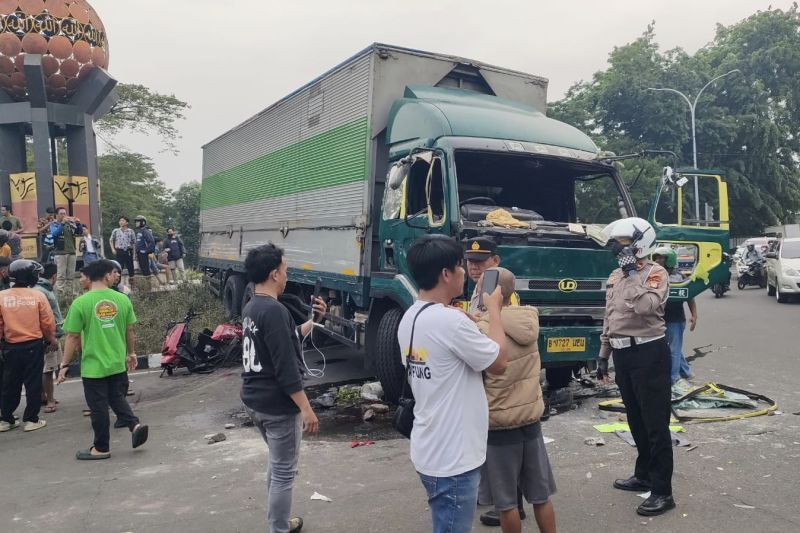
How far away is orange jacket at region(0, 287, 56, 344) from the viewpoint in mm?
5992

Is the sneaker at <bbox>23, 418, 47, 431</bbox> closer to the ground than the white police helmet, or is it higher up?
closer to the ground

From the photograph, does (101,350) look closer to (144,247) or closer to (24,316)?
(24,316)

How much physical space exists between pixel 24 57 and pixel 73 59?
112 centimetres

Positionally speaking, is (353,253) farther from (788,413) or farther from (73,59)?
(73,59)

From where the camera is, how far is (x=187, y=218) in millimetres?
43000

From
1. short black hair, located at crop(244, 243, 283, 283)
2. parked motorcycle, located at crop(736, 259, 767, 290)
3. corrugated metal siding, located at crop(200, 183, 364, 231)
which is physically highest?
corrugated metal siding, located at crop(200, 183, 364, 231)

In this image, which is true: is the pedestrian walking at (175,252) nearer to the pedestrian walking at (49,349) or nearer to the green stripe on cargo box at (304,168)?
the green stripe on cargo box at (304,168)

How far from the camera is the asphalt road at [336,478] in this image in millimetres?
3855

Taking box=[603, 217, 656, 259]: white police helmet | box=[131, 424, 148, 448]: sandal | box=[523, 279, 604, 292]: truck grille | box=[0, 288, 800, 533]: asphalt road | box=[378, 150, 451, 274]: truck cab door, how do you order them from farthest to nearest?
box=[378, 150, 451, 274]: truck cab door
box=[523, 279, 604, 292]: truck grille
box=[131, 424, 148, 448]: sandal
box=[603, 217, 656, 259]: white police helmet
box=[0, 288, 800, 533]: asphalt road

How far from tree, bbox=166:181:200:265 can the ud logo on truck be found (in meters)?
36.7

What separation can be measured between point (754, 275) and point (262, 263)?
20.4 metres

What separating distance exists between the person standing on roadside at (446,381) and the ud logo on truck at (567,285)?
339 cm

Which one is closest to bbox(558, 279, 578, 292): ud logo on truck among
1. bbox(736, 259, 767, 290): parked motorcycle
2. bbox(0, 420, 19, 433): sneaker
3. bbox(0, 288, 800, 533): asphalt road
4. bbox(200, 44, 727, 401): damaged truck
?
bbox(200, 44, 727, 401): damaged truck

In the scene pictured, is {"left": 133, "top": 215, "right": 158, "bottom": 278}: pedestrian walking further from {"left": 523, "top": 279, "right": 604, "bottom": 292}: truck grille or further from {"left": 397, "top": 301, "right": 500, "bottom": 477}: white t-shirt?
{"left": 397, "top": 301, "right": 500, "bottom": 477}: white t-shirt
